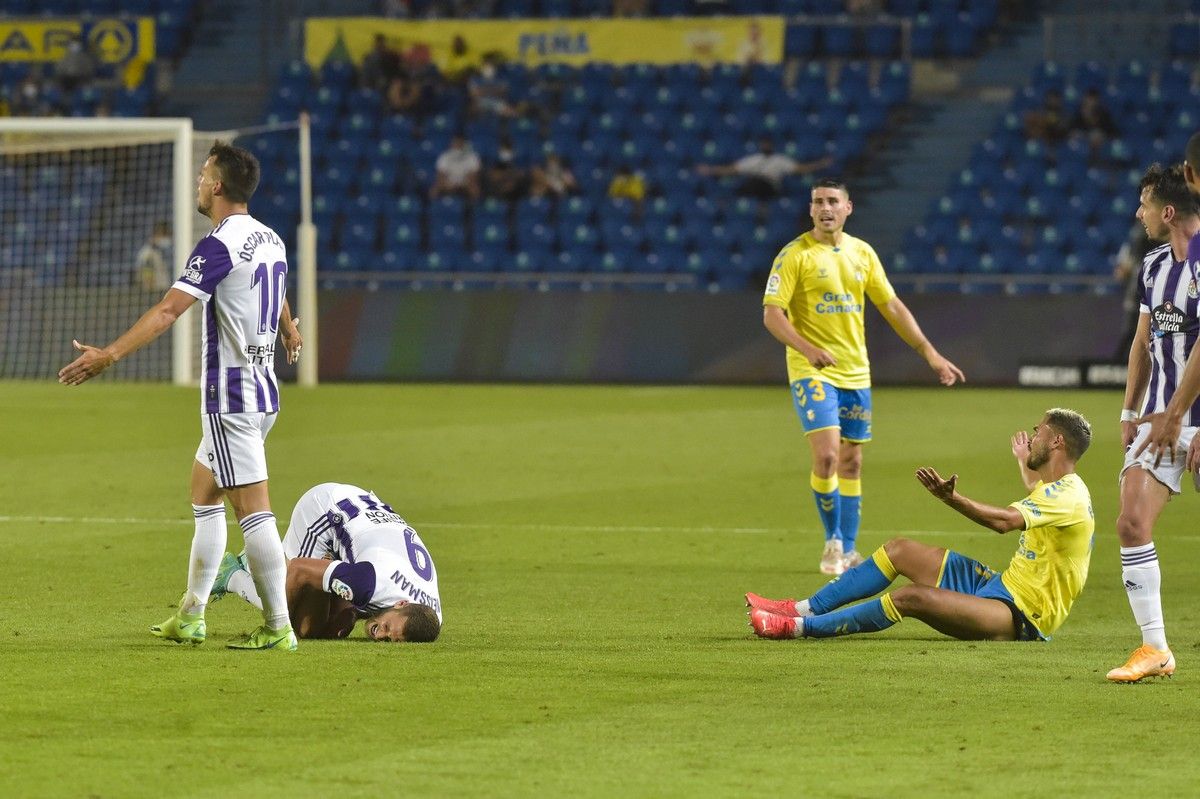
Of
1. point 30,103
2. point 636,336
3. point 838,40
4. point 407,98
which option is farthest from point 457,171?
point 30,103

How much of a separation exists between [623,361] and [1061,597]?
18708 mm

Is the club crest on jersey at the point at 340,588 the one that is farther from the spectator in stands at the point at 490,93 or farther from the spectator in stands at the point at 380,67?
the spectator in stands at the point at 380,67

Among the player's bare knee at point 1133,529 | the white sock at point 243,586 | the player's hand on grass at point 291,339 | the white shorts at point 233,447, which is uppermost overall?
the player's hand on grass at point 291,339

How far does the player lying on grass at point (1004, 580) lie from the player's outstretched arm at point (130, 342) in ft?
8.94

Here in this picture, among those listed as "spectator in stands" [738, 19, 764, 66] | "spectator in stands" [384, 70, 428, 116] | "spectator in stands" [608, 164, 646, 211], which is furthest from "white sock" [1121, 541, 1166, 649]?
"spectator in stands" [384, 70, 428, 116]

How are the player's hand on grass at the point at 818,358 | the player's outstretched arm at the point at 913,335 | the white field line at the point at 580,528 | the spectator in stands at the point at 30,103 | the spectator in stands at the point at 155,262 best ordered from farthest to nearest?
the spectator in stands at the point at 30,103 < the spectator in stands at the point at 155,262 < the white field line at the point at 580,528 < the player's outstretched arm at the point at 913,335 < the player's hand on grass at the point at 818,358

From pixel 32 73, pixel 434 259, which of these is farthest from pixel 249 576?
pixel 32 73

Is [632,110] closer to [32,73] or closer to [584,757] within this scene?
[32,73]

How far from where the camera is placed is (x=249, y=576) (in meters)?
8.31

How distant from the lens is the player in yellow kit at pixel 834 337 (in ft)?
36.5

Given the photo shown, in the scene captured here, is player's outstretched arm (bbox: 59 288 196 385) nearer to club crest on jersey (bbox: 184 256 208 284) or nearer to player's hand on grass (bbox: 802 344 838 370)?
club crest on jersey (bbox: 184 256 208 284)

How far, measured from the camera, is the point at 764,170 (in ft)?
95.2

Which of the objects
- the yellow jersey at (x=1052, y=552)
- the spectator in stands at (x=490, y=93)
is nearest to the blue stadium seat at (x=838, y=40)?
the spectator in stands at (x=490, y=93)

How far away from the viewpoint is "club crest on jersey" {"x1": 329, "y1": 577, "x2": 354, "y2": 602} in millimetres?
8008
